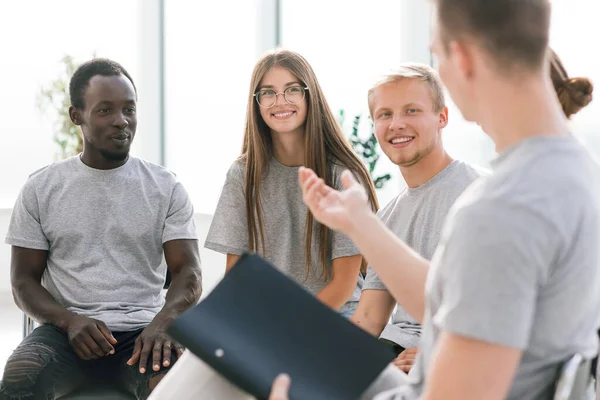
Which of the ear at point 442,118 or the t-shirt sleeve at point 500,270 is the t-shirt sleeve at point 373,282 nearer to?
the ear at point 442,118

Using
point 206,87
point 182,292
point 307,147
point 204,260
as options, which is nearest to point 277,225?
point 307,147

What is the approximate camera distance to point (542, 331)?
98cm

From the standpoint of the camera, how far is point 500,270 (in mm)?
896

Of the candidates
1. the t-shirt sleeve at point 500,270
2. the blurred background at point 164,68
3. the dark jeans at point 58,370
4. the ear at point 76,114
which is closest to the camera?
the t-shirt sleeve at point 500,270

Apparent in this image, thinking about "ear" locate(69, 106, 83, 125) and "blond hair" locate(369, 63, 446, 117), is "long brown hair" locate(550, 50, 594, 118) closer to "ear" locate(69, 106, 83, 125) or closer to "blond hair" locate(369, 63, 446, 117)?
"blond hair" locate(369, 63, 446, 117)

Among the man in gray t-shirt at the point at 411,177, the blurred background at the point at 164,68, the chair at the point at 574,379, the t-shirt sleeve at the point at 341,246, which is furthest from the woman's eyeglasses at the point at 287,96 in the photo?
the blurred background at the point at 164,68

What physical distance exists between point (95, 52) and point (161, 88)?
609 millimetres

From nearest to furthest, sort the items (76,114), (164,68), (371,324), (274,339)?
(274,339) → (371,324) → (76,114) → (164,68)

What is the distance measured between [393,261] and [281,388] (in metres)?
0.29

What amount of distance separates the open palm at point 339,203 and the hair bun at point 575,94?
664 millimetres

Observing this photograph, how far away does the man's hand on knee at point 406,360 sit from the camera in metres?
1.84

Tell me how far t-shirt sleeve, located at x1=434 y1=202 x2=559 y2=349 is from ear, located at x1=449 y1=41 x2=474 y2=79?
187mm

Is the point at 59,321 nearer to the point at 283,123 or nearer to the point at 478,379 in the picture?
the point at 283,123

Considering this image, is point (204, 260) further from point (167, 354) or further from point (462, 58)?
point (462, 58)
